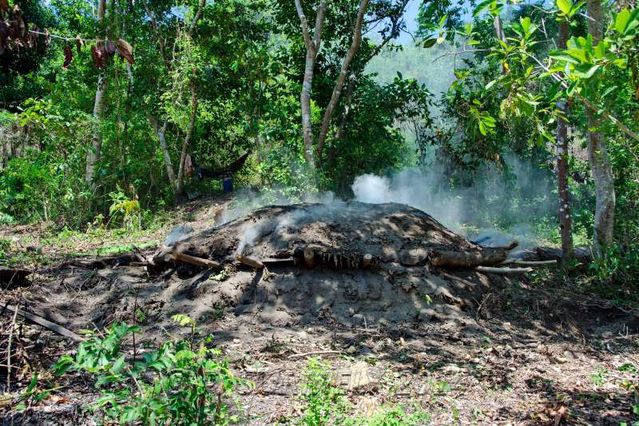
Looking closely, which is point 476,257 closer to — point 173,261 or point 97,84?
point 173,261

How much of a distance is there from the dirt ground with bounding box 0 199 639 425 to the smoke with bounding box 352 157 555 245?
6.39 m

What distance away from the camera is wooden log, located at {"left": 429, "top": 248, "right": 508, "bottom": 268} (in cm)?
592

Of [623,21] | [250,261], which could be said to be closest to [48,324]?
[250,261]

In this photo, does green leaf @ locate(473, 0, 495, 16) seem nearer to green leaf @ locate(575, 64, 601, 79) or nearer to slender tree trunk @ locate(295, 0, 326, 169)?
green leaf @ locate(575, 64, 601, 79)

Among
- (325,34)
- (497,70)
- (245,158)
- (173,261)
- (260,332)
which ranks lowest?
(260,332)

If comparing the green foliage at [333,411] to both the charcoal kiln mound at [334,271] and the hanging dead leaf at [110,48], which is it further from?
the hanging dead leaf at [110,48]

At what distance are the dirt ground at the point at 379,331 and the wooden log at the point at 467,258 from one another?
0.12 meters

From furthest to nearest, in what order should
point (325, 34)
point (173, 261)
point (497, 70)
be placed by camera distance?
1. point (325, 34)
2. point (497, 70)
3. point (173, 261)

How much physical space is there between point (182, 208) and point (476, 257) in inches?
308

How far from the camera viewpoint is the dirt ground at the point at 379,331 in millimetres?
3648

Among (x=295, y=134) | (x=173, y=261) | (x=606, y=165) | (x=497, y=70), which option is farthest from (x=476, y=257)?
(x=295, y=134)

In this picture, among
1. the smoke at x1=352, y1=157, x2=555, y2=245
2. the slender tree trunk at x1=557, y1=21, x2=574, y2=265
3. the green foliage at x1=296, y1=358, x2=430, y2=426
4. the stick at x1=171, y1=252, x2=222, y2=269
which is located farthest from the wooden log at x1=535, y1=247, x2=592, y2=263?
the green foliage at x1=296, y1=358, x2=430, y2=426

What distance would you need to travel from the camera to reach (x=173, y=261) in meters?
6.07

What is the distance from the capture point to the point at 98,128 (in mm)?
11039
